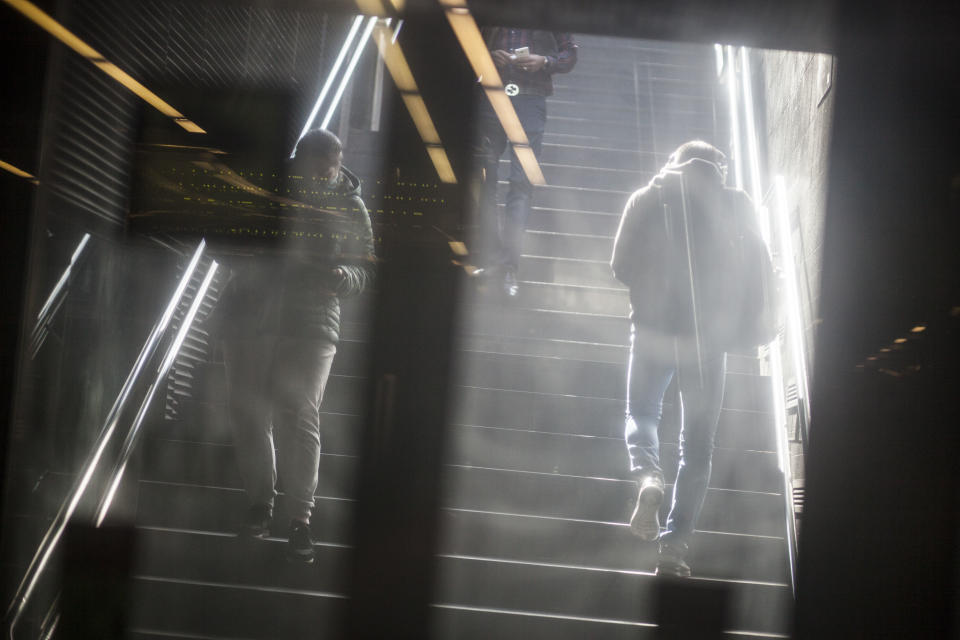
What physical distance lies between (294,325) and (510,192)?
1.80 meters

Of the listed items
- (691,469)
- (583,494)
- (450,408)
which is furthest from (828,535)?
(450,408)

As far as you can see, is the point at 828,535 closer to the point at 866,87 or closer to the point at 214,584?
the point at 866,87

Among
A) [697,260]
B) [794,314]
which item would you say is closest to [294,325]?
[697,260]

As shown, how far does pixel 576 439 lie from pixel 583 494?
336 millimetres

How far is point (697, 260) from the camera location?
3295 mm

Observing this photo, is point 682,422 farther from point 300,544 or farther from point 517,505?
point 300,544

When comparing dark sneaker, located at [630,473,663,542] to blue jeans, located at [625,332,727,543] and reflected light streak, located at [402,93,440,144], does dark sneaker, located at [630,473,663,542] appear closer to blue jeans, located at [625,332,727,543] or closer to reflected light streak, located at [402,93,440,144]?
blue jeans, located at [625,332,727,543]

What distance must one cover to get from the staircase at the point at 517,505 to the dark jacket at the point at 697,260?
0.68m

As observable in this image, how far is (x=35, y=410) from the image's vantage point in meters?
3.02

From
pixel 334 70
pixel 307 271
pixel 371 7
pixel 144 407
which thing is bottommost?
pixel 144 407

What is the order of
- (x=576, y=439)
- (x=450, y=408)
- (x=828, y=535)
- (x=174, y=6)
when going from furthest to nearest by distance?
(x=174, y=6), (x=576, y=439), (x=450, y=408), (x=828, y=535)

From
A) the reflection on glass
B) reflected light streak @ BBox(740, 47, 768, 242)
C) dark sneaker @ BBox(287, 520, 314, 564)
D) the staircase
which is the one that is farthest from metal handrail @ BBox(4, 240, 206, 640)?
reflected light streak @ BBox(740, 47, 768, 242)

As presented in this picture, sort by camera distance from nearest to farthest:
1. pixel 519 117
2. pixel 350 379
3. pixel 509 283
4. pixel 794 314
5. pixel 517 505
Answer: pixel 517 505 → pixel 794 314 → pixel 350 379 → pixel 519 117 → pixel 509 283

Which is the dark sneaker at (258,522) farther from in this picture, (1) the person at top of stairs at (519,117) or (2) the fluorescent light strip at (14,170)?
(1) the person at top of stairs at (519,117)
